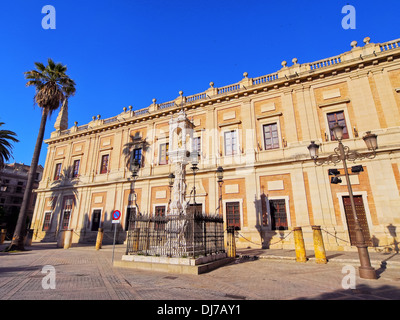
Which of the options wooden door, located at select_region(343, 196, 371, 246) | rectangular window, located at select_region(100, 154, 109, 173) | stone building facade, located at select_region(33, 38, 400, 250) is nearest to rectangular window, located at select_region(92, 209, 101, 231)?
stone building facade, located at select_region(33, 38, 400, 250)

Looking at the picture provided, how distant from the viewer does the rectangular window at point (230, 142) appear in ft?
55.6

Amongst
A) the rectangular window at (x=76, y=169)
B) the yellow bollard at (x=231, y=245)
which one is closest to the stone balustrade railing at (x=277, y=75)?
the rectangular window at (x=76, y=169)

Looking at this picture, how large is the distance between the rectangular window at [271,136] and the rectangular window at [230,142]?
228 cm

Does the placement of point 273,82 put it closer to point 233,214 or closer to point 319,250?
point 233,214

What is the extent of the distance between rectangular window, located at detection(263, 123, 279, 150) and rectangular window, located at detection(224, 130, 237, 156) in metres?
2.28

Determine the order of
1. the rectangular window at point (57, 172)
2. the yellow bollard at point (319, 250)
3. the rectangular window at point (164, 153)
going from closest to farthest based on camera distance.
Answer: the yellow bollard at point (319, 250) → the rectangular window at point (164, 153) → the rectangular window at point (57, 172)

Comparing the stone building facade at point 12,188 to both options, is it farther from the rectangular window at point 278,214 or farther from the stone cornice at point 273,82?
the rectangular window at point 278,214

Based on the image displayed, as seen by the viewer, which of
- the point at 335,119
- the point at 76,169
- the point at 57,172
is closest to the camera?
the point at 335,119

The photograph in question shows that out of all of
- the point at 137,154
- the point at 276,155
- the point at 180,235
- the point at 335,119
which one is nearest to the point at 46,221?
the point at 137,154

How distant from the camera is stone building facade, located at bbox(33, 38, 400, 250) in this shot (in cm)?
1259

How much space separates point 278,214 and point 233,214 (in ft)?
9.79

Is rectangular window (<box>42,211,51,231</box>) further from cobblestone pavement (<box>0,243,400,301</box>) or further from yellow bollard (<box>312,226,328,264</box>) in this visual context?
yellow bollard (<box>312,226,328,264</box>)

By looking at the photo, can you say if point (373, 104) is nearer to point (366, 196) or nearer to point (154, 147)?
point (366, 196)

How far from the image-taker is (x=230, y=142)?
17.2 m
